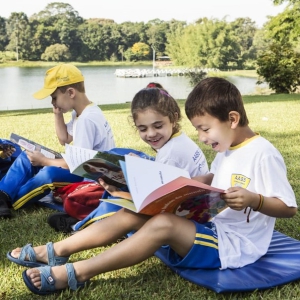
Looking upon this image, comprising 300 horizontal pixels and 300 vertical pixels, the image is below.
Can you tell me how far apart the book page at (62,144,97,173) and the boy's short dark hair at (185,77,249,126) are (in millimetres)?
454

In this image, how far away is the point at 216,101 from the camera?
190cm

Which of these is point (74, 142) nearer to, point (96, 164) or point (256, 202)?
point (96, 164)

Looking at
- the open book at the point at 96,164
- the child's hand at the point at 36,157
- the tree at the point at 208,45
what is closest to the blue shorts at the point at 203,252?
the open book at the point at 96,164

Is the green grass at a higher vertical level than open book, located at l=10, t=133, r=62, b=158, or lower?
lower

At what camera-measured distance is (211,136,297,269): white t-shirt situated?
184 centimetres

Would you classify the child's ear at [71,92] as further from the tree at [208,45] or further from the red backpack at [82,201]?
the tree at [208,45]

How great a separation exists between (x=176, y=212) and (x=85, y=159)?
0.43 meters

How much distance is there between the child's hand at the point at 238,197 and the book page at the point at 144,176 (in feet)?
0.57

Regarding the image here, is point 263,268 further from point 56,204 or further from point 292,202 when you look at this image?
point 56,204

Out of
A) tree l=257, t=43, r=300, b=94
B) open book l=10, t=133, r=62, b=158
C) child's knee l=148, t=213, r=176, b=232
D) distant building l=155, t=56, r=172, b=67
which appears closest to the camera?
child's knee l=148, t=213, r=176, b=232

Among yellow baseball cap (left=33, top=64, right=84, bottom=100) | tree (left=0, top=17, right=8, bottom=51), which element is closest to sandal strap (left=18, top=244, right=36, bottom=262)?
Answer: yellow baseball cap (left=33, top=64, right=84, bottom=100)

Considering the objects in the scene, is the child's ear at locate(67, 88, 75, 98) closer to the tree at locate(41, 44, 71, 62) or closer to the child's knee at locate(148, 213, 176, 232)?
the child's knee at locate(148, 213, 176, 232)

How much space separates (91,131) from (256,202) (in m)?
1.47

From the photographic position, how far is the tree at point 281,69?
16031 mm
